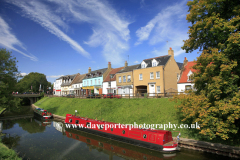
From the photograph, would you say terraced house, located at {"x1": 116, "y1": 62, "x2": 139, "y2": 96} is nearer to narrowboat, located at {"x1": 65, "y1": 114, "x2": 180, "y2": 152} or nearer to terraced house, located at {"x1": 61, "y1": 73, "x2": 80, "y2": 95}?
narrowboat, located at {"x1": 65, "y1": 114, "x2": 180, "y2": 152}

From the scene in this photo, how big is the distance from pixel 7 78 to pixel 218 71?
2491 cm

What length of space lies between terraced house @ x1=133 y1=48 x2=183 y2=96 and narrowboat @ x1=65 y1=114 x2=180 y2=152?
46.9 feet

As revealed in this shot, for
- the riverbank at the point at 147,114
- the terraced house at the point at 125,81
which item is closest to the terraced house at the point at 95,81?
the terraced house at the point at 125,81

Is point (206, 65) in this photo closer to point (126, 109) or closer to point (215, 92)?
point (215, 92)

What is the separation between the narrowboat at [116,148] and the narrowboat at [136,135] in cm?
41

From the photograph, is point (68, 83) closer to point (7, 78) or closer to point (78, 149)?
point (7, 78)

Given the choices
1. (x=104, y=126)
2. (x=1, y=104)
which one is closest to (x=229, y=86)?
(x=104, y=126)

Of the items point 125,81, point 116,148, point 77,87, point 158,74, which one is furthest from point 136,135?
point 77,87

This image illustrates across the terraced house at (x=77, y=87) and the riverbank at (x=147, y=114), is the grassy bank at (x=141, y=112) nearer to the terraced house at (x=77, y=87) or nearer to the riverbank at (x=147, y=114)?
the riverbank at (x=147, y=114)

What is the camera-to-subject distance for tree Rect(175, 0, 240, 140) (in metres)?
8.92

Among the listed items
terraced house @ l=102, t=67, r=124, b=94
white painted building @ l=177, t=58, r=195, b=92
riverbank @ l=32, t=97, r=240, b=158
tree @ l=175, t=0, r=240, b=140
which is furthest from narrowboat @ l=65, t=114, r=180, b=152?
terraced house @ l=102, t=67, r=124, b=94

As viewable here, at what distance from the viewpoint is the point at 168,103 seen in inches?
765

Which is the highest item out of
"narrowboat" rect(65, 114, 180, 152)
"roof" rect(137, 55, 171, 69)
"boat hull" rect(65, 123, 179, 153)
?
"roof" rect(137, 55, 171, 69)

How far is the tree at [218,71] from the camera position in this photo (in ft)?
29.3
